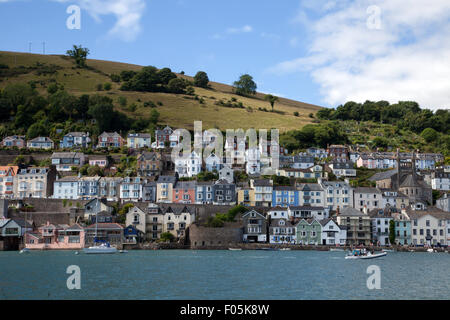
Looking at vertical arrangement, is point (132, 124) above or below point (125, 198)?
above

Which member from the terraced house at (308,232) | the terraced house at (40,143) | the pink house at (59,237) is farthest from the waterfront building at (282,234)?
the terraced house at (40,143)

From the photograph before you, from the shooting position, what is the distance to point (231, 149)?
115m

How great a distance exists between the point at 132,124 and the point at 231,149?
31.4m

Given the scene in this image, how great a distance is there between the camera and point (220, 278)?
144ft

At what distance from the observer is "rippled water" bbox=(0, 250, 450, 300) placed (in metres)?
36.6

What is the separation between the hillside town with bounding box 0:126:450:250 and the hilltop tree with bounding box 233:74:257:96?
7104 centimetres

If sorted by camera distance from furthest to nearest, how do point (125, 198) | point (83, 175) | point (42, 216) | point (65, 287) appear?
point (83, 175)
point (125, 198)
point (42, 216)
point (65, 287)

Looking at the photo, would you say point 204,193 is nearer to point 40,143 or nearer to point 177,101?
point 40,143

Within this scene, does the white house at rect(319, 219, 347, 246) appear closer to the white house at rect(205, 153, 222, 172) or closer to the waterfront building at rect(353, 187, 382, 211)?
the waterfront building at rect(353, 187, 382, 211)

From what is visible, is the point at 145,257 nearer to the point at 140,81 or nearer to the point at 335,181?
the point at 335,181

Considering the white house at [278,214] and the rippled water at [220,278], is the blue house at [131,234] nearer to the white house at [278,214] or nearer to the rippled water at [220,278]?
the rippled water at [220,278]

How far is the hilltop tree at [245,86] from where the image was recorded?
191625mm

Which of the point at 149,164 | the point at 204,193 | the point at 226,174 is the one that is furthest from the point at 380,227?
the point at 149,164
